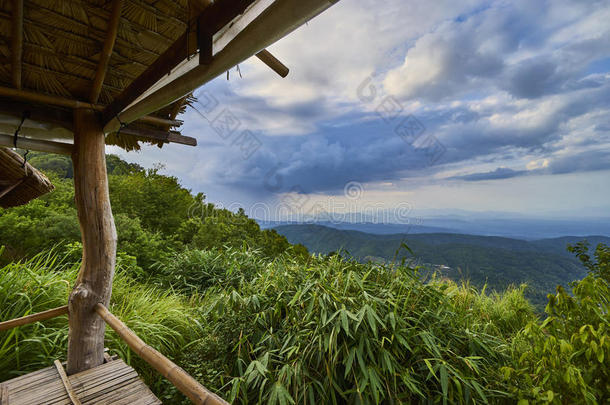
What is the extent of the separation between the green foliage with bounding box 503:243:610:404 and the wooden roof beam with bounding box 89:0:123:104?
2.73m

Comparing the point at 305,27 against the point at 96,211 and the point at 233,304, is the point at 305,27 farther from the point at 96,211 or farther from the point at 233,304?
the point at 233,304

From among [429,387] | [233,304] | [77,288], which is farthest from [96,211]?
[429,387]

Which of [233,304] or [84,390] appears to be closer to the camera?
[84,390]

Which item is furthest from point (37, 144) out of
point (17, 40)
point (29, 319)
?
point (29, 319)

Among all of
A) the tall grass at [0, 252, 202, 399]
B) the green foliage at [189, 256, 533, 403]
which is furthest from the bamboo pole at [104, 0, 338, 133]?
the tall grass at [0, 252, 202, 399]

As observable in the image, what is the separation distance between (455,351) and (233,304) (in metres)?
1.72

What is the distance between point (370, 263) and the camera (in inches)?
101

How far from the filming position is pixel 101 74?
1.64 metres

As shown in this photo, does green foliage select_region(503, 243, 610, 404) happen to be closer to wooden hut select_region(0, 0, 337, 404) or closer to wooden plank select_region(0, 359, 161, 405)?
wooden hut select_region(0, 0, 337, 404)

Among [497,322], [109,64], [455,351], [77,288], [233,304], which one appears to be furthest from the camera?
[497,322]

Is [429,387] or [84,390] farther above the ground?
[84,390]

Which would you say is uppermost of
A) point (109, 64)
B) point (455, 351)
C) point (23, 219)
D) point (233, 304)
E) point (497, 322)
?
point (109, 64)

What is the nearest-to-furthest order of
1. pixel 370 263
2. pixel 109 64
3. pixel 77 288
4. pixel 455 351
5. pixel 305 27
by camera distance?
1. pixel 305 27
2. pixel 109 64
3. pixel 77 288
4. pixel 455 351
5. pixel 370 263

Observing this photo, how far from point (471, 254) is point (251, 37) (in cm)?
897
